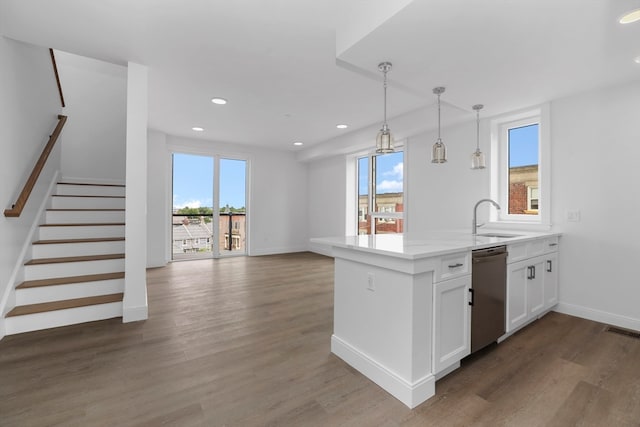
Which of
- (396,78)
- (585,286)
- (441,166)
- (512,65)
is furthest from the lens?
(441,166)

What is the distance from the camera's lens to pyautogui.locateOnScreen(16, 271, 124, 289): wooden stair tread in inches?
109

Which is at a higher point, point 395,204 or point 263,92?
point 263,92

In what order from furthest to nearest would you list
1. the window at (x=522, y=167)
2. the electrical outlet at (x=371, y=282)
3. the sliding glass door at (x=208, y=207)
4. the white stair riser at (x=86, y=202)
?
the sliding glass door at (x=208, y=207) < the white stair riser at (x=86, y=202) < the window at (x=522, y=167) < the electrical outlet at (x=371, y=282)

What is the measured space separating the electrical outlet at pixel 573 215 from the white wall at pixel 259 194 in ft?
17.6

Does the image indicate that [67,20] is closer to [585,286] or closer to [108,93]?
[108,93]

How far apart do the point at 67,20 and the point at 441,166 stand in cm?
431

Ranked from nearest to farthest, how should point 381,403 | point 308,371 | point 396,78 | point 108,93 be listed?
point 381,403, point 308,371, point 396,78, point 108,93

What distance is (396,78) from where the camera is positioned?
103 inches

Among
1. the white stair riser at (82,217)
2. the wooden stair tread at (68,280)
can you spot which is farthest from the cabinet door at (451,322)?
the white stair riser at (82,217)

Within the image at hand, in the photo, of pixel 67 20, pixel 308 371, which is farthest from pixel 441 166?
pixel 67 20

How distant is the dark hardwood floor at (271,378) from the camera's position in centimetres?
157

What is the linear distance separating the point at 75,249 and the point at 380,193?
4.74 metres

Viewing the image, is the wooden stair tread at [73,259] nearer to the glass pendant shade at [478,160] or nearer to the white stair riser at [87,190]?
the white stair riser at [87,190]

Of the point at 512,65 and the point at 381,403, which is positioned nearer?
the point at 381,403
